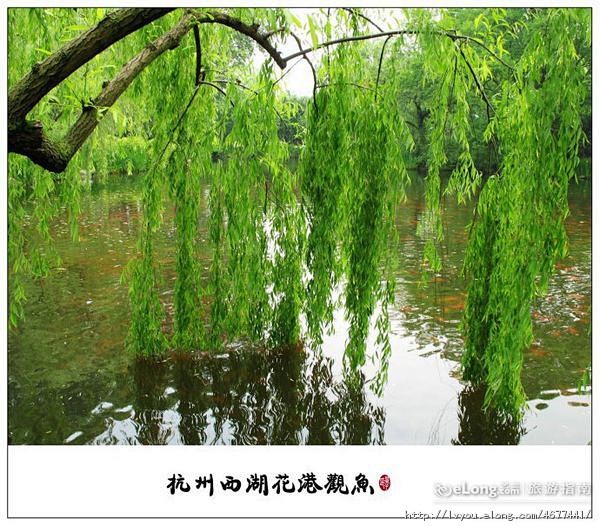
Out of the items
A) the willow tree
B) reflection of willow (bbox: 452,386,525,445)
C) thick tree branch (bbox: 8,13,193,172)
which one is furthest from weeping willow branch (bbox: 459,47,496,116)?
reflection of willow (bbox: 452,386,525,445)

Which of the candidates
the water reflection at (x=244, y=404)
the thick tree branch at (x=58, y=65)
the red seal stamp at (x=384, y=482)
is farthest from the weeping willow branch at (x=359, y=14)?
the red seal stamp at (x=384, y=482)

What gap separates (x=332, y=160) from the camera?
4.67 metres

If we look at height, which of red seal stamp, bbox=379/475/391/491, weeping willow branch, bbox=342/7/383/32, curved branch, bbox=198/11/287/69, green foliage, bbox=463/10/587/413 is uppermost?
weeping willow branch, bbox=342/7/383/32

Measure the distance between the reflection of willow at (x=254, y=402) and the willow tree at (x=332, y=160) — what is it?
1.06 feet

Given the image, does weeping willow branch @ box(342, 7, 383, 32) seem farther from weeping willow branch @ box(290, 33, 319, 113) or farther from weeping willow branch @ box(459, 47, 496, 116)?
weeping willow branch @ box(459, 47, 496, 116)

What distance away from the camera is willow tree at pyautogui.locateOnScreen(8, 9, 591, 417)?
3666 mm

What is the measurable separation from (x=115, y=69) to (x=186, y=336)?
250cm

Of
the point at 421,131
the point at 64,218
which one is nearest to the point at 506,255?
the point at 64,218

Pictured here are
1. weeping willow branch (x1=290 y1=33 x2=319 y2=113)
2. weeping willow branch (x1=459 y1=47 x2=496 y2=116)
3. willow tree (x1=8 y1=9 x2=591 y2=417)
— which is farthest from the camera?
weeping willow branch (x1=290 y1=33 x2=319 y2=113)

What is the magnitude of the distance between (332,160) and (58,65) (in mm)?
2387

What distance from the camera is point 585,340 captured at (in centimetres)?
646

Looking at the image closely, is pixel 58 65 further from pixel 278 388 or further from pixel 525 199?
pixel 278 388

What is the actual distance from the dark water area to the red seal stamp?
1.58 metres

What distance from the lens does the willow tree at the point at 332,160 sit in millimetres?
3666
